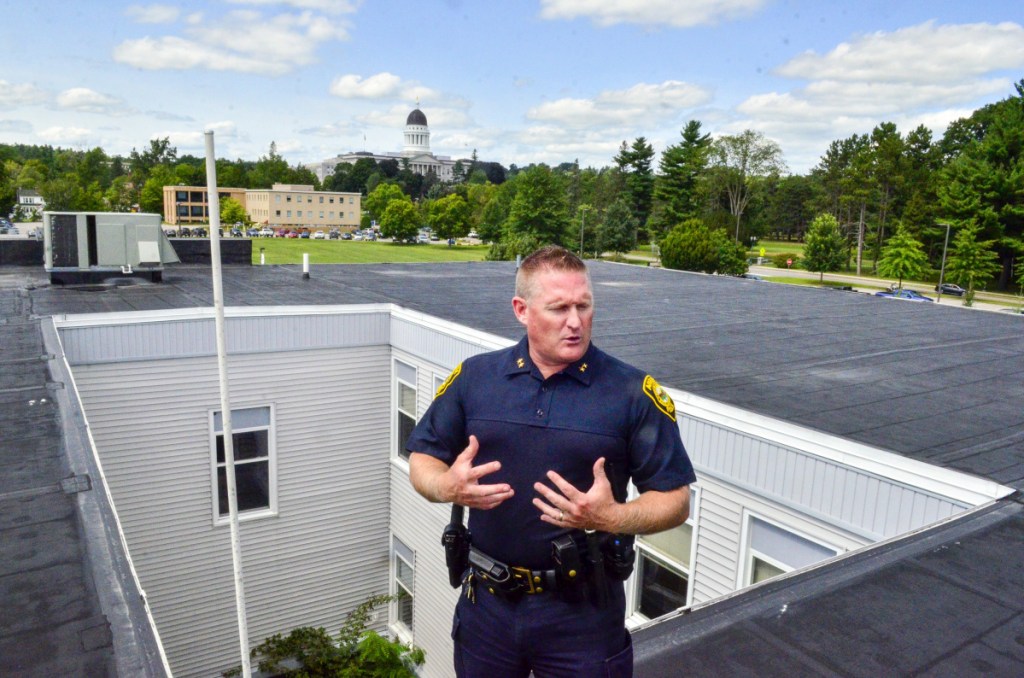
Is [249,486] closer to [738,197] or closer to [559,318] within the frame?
[559,318]

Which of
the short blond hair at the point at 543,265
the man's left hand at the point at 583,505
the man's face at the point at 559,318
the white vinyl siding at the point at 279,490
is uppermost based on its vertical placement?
the short blond hair at the point at 543,265

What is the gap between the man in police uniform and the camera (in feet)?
7.86

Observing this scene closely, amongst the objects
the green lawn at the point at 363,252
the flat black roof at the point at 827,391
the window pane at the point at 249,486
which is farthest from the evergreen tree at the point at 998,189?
the window pane at the point at 249,486

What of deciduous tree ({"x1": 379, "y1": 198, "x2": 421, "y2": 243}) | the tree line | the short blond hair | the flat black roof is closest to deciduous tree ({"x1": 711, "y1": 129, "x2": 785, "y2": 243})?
the tree line

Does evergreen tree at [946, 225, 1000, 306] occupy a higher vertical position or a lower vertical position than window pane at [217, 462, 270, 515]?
higher

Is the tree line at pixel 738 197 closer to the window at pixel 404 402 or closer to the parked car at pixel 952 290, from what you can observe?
the parked car at pixel 952 290

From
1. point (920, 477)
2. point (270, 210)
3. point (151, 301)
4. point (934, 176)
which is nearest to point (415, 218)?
point (270, 210)

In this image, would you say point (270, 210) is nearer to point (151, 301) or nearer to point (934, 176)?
point (934, 176)

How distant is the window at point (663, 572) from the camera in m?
7.29

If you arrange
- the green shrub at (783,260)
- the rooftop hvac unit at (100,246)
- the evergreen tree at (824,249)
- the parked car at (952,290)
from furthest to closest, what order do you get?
the green shrub at (783,260), the evergreen tree at (824,249), the parked car at (952,290), the rooftop hvac unit at (100,246)

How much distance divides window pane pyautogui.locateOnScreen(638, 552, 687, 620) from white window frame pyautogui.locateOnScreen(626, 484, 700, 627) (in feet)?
0.10

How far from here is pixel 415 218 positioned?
85125mm

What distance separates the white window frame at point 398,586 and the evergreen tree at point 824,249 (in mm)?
48935

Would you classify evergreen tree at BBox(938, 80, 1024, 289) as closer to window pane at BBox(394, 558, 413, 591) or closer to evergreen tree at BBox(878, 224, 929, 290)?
evergreen tree at BBox(878, 224, 929, 290)
